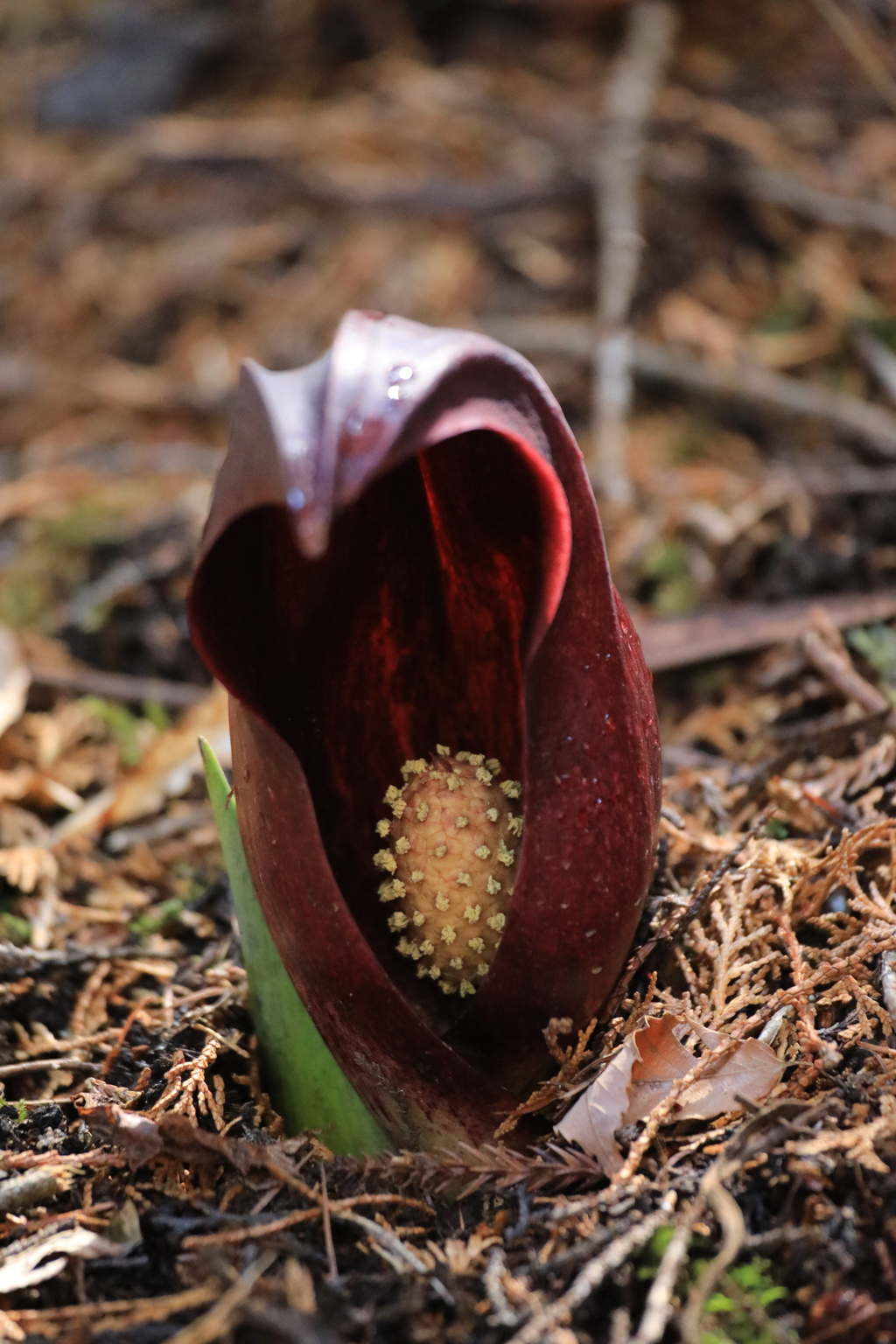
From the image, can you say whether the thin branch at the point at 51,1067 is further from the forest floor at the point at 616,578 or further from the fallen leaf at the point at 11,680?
the fallen leaf at the point at 11,680

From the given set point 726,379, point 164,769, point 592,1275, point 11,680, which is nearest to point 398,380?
point 592,1275

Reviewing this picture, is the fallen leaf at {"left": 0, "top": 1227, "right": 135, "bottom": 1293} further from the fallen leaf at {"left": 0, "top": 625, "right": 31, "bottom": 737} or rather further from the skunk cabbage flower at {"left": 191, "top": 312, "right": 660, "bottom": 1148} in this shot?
the fallen leaf at {"left": 0, "top": 625, "right": 31, "bottom": 737}

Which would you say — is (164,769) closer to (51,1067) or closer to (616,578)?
(51,1067)

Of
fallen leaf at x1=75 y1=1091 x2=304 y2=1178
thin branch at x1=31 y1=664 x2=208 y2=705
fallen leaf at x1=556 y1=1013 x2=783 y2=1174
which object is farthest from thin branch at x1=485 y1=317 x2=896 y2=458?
fallen leaf at x1=75 y1=1091 x2=304 y2=1178

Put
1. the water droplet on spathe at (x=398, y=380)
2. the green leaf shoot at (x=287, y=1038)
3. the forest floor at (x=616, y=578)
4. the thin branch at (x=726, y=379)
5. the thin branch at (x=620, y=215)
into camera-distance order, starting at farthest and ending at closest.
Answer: the thin branch at (x=620, y=215) → the thin branch at (x=726, y=379) → the green leaf shoot at (x=287, y=1038) → the forest floor at (x=616, y=578) → the water droplet on spathe at (x=398, y=380)

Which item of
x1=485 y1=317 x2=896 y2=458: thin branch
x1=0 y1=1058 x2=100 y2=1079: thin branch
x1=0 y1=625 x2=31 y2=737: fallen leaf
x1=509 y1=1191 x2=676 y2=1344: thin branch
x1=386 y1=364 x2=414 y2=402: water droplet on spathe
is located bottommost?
x1=0 y1=625 x2=31 y2=737: fallen leaf

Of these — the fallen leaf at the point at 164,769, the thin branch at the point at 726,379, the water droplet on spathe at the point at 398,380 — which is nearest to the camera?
the water droplet on spathe at the point at 398,380

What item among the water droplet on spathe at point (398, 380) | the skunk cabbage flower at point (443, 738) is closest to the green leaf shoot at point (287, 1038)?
the skunk cabbage flower at point (443, 738)

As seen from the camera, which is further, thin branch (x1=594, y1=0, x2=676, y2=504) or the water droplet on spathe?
thin branch (x1=594, y1=0, x2=676, y2=504)
